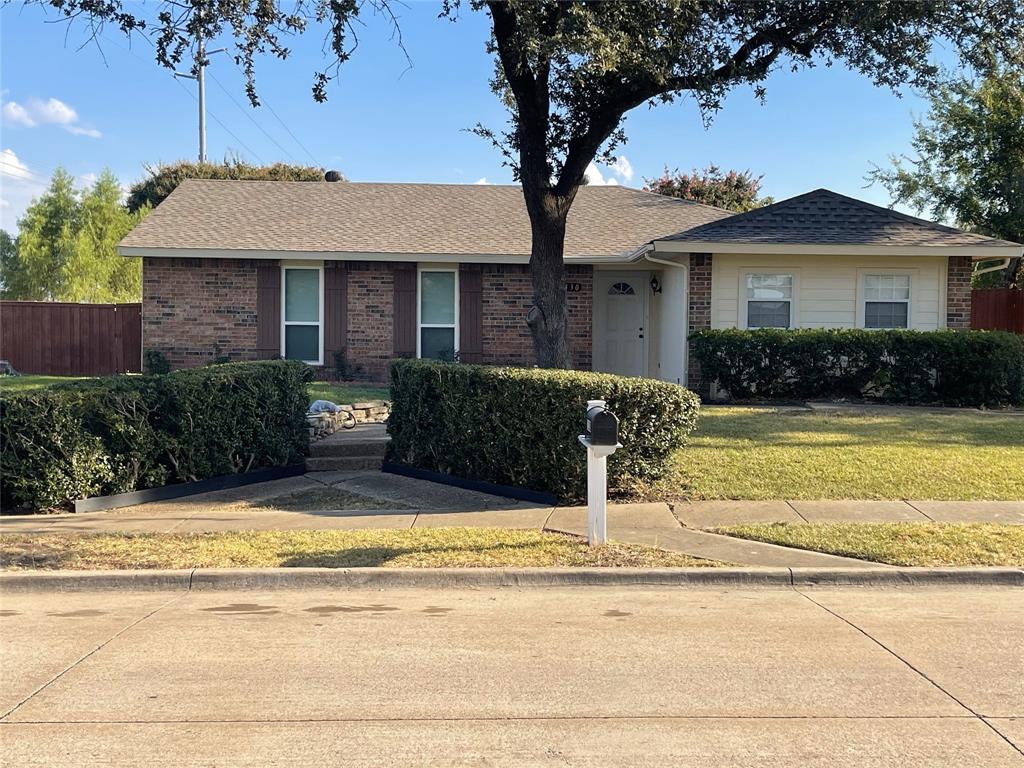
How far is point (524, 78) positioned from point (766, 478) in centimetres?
575

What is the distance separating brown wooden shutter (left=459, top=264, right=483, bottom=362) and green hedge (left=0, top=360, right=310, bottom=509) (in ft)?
24.3

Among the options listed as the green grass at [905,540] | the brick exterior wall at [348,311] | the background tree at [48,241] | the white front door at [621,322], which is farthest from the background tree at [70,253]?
the green grass at [905,540]

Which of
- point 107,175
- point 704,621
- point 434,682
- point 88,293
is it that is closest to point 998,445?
point 704,621

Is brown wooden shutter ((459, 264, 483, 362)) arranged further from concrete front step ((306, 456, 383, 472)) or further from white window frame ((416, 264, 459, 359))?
concrete front step ((306, 456, 383, 472))

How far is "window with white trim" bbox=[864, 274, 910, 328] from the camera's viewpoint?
52.9 ft

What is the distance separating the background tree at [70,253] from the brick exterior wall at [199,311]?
11.4 metres

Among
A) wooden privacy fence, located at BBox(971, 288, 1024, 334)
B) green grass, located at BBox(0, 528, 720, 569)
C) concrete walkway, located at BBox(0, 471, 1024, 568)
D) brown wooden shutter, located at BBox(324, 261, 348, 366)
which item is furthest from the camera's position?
wooden privacy fence, located at BBox(971, 288, 1024, 334)

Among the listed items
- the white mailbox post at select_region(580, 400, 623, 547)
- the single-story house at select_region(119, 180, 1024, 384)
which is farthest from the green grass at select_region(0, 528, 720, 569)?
the single-story house at select_region(119, 180, 1024, 384)

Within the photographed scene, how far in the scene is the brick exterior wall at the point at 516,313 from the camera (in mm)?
18531

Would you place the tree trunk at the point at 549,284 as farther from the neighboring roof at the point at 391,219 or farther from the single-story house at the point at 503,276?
the neighboring roof at the point at 391,219

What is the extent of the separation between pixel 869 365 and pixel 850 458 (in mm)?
4971

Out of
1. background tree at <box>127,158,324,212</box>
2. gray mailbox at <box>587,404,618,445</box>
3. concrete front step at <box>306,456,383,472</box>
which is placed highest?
background tree at <box>127,158,324,212</box>

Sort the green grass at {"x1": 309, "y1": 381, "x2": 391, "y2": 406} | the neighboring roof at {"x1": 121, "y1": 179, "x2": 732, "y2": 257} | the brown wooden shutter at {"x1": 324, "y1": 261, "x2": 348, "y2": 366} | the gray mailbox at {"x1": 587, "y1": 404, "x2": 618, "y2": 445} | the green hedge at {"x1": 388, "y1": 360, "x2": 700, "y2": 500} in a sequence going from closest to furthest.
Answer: the gray mailbox at {"x1": 587, "y1": 404, "x2": 618, "y2": 445}, the green hedge at {"x1": 388, "y1": 360, "x2": 700, "y2": 500}, the green grass at {"x1": 309, "y1": 381, "x2": 391, "y2": 406}, the neighboring roof at {"x1": 121, "y1": 179, "x2": 732, "y2": 257}, the brown wooden shutter at {"x1": 324, "y1": 261, "x2": 348, "y2": 366}

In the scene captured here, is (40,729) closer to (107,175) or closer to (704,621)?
(704,621)
